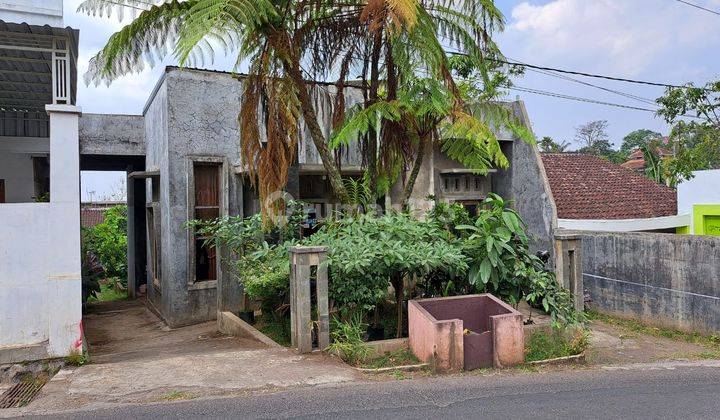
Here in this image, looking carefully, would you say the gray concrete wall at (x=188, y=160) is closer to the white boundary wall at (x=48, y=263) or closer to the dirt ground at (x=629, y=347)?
the white boundary wall at (x=48, y=263)

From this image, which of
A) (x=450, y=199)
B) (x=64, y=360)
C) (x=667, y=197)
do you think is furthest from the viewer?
(x=667, y=197)

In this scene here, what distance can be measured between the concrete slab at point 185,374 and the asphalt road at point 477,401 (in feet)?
0.94

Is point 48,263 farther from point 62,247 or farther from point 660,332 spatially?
point 660,332

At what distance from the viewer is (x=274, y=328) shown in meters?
8.80

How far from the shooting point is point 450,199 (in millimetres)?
12734

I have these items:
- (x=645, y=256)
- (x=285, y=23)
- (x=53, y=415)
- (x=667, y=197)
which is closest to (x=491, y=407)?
(x=53, y=415)

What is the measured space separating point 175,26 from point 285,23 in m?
1.68

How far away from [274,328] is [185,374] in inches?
115

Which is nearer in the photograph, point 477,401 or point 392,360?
point 477,401

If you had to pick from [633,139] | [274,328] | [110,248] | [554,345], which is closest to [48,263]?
[274,328]

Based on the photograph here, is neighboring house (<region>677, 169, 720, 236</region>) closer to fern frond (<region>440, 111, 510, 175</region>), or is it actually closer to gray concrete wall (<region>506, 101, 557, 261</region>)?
gray concrete wall (<region>506, 101, 557, 261</region>)

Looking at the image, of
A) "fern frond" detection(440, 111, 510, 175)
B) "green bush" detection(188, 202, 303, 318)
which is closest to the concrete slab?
"green bush" detection(188, 202, 303, 318)

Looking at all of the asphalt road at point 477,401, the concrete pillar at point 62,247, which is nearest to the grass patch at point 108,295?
the concrete pillar at point 62,247

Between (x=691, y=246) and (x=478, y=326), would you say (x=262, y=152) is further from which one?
(x=691, y=246)
